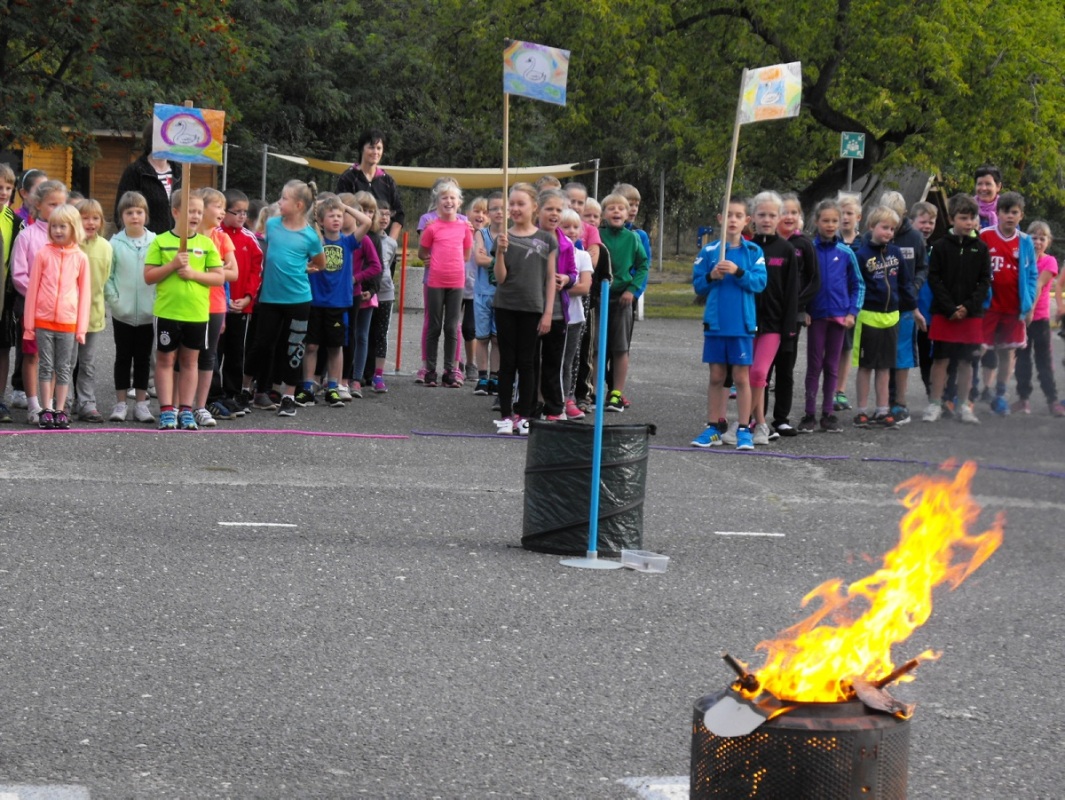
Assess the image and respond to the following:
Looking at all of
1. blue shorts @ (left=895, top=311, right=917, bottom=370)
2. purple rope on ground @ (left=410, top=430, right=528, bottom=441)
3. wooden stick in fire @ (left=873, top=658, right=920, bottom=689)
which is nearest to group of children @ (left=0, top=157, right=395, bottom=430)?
purple rope on ground @ (left=410, top=430, right=528, bottom=441)

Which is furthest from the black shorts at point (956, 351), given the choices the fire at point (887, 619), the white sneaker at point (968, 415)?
the fire at point (887, 619)

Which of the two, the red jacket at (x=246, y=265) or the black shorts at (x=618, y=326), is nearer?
the red jacket at (x=246, y=265)

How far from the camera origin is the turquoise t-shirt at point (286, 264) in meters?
11.5

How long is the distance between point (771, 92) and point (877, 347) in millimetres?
2116

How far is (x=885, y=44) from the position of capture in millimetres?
24344

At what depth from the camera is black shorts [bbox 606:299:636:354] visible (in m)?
12.2

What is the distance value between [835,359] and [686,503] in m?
3.37

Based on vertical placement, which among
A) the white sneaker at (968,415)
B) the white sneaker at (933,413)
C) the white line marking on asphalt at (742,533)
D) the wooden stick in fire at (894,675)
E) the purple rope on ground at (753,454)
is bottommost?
the white line marking on asphalt at (742,533)

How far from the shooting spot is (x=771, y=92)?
11508 mm

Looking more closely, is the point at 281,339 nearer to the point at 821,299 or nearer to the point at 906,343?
the point at 821,299

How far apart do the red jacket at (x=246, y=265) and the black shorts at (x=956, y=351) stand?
24.2 feet

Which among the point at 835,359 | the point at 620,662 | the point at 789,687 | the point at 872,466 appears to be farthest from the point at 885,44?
the point at 789,687

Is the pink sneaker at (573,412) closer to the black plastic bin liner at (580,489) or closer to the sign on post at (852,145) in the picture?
the black plastic bin liner at (580,489)

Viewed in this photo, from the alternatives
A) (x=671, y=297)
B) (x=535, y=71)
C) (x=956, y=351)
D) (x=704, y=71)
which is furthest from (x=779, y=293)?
(x=671, y=297)
